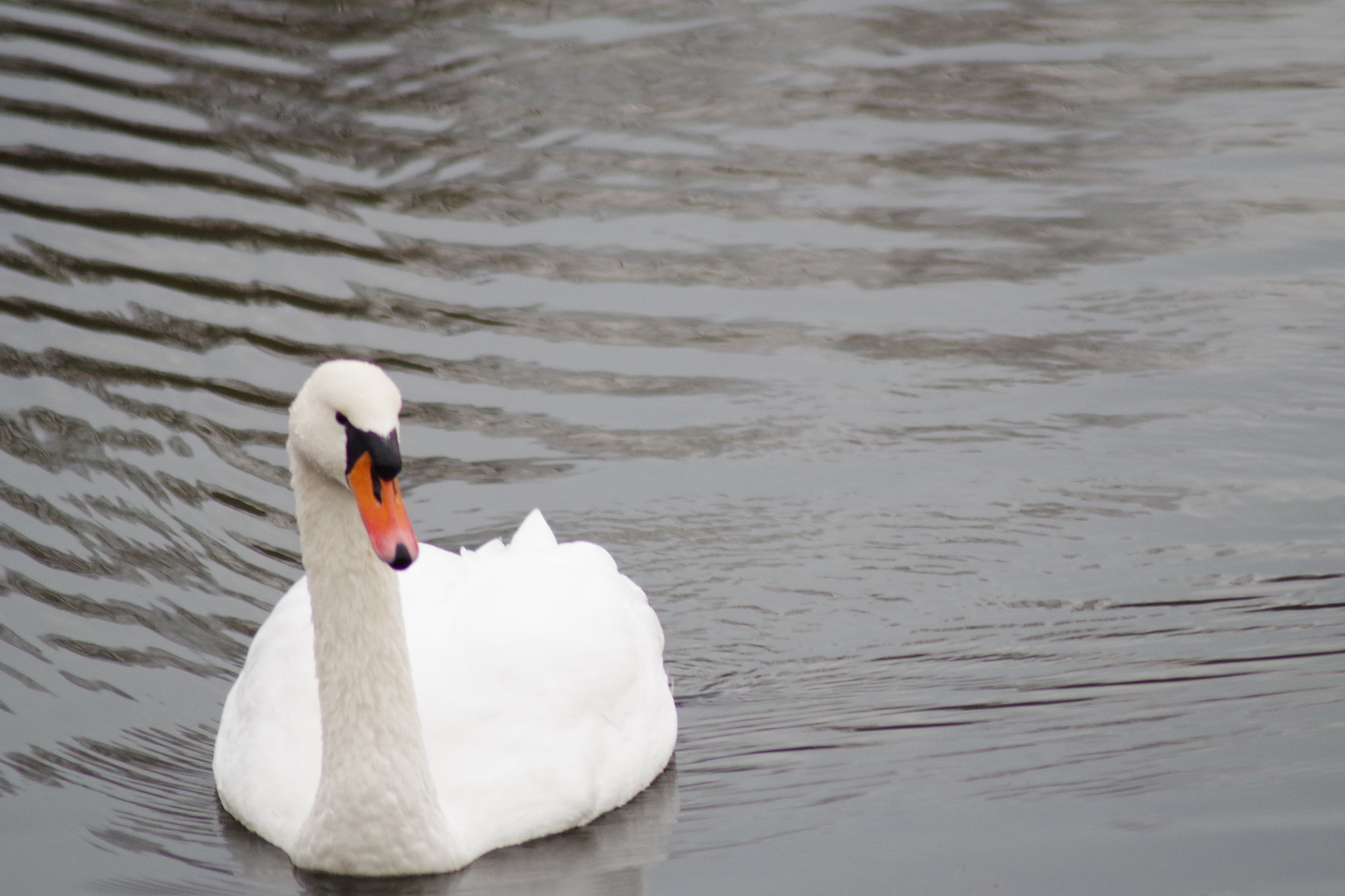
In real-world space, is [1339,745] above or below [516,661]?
below

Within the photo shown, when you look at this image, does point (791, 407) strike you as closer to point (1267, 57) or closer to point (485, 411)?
point (485, 411)

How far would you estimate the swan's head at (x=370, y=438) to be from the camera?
5074 mm

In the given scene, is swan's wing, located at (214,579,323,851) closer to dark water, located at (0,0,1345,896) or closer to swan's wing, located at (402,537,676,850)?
dark water, located at (0,0,1345,896)

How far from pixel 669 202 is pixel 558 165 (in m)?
1.16

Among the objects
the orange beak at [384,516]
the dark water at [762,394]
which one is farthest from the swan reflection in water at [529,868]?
the orange beak at [384,516]

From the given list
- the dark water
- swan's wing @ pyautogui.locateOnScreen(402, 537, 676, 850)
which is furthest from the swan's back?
the dark water

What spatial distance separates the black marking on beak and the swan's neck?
45cm

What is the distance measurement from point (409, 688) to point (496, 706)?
445 mm

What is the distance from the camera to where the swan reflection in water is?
18.9 feet

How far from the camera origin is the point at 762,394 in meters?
10.0

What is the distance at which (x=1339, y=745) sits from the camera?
649 centimetres

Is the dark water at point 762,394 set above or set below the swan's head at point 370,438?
below

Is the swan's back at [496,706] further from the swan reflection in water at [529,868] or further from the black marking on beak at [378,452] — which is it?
the black marking on beak at [378,452]

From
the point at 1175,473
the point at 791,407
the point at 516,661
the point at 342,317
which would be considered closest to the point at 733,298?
the point at 791,407
